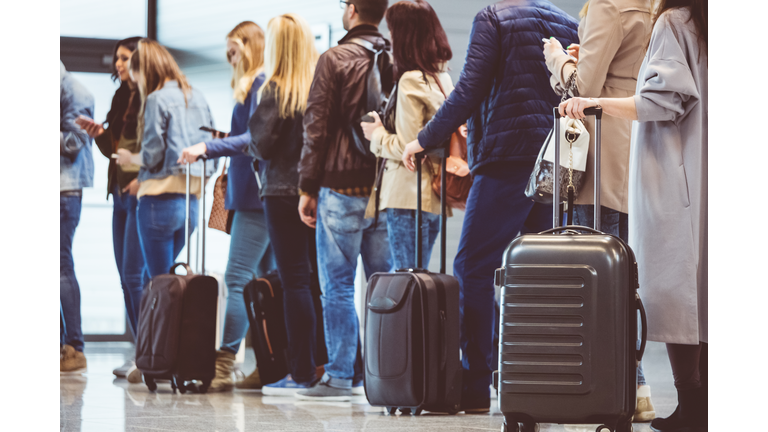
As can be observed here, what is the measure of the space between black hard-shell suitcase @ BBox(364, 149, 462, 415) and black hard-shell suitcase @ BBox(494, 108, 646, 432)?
0.77m

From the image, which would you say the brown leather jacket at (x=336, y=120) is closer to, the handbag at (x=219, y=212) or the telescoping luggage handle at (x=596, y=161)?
the handbag at (x=219, y=212)

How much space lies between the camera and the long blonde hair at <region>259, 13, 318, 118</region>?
13.2 feet

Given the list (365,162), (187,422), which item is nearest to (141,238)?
(365,162)

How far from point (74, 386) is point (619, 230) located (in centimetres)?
293

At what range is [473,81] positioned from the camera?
9.91 feet

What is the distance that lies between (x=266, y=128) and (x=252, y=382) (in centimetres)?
128

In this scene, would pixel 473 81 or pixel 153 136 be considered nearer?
pixel 473 81

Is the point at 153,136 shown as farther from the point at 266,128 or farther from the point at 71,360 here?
the point at 71,360

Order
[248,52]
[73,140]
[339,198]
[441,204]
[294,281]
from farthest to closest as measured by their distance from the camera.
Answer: [73,140]
[248,52]
[294,281]
[339,198]
[441,204]

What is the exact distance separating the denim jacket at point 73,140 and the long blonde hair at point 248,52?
4.75 feet

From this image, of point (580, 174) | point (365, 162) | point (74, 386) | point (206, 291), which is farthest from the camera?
point (74, 386)

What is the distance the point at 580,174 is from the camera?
103 inches

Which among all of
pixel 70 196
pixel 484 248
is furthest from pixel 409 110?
pixel 70 196
